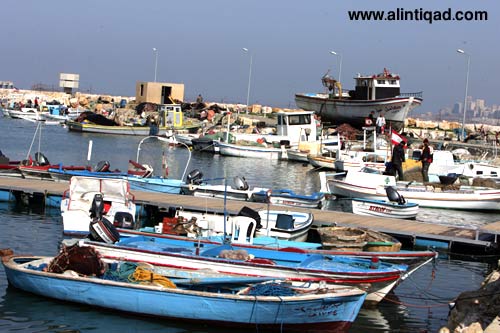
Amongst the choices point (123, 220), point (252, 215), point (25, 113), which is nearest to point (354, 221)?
point (252, 215)

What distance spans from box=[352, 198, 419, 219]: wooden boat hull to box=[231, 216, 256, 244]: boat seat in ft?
27.3

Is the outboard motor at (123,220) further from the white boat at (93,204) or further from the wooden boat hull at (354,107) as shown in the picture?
the wooden boat hull at (354,107)

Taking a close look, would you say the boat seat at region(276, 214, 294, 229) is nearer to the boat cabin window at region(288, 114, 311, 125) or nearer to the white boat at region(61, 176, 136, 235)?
the white boat at region(61, 176, 136, 235)

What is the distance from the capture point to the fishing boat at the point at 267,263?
1588 centimetres

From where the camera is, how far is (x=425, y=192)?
32625mm

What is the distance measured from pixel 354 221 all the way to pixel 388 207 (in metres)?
3.27

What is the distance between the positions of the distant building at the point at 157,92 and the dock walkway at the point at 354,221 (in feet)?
199

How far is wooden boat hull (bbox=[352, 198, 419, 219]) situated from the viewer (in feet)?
88.4

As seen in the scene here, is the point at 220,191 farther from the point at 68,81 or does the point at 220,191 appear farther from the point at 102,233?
the point at 68,81

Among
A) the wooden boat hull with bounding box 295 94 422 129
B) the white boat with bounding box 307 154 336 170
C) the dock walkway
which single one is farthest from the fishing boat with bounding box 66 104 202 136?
the dock walkway

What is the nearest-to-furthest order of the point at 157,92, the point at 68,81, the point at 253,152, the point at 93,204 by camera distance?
the point at 93,204
the point at 253,152
the point at 157,92
the point at 68,81

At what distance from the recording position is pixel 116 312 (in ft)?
50.5

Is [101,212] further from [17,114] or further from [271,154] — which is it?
[17,114]

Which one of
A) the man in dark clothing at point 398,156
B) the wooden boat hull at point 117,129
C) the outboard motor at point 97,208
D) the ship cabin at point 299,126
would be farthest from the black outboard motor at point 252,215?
the wooden boat hull at point 117,129
